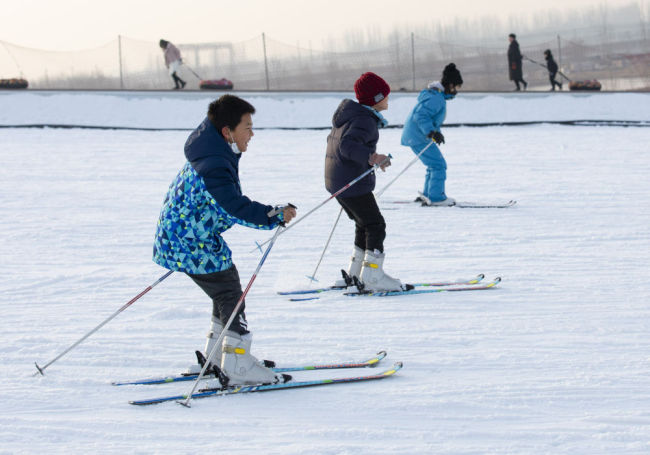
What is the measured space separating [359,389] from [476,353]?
78 cm

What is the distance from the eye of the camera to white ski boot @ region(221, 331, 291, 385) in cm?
378

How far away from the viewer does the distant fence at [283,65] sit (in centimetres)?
2197

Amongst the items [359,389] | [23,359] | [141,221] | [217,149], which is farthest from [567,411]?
[141,221]

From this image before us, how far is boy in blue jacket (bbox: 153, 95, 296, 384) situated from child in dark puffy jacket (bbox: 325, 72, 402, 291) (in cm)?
177

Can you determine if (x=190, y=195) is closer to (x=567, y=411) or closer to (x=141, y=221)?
(x=567, y=411)

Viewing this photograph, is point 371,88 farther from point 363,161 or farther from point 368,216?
point 368,216

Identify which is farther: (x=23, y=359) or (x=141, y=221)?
(x=141, y=221)

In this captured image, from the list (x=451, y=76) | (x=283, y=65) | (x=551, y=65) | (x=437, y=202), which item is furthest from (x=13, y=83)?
(x=451, y=76)

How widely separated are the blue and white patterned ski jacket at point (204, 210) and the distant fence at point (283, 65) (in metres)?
18.2

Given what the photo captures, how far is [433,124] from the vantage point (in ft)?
29.3

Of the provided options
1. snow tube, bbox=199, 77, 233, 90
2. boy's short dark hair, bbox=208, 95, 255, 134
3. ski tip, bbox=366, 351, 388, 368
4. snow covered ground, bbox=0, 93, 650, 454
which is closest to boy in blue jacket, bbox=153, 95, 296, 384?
boy's short dark hair, bbox=208, 95, 255, 134

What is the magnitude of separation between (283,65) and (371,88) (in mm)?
18007

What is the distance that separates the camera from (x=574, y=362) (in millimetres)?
3988

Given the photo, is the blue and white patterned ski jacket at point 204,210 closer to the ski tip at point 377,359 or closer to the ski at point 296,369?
the ski at point 296,369
